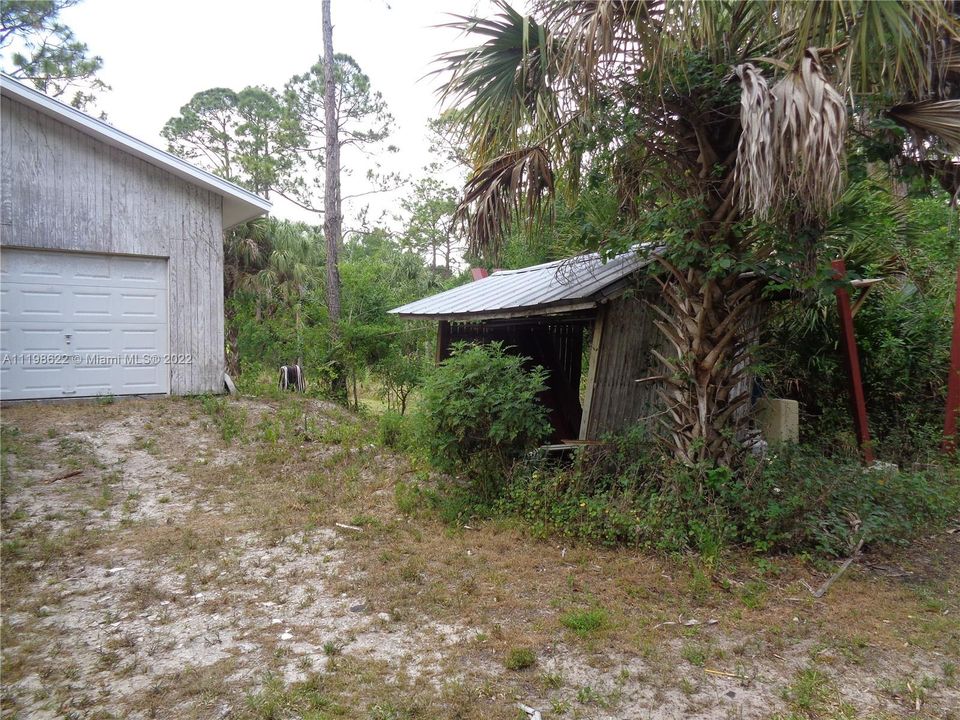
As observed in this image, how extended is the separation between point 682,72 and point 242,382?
10.2m

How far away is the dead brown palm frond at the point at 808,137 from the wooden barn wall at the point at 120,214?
370 inches

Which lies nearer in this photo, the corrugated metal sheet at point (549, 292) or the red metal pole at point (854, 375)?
the corrugated metal sheet at point (549, 292)

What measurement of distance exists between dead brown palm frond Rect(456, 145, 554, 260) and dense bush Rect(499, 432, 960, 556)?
2.39m

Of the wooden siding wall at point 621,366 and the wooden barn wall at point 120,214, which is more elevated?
the wooden barn wall at point 120,214

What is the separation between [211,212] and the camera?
11250mm

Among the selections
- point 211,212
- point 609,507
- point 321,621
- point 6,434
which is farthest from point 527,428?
point 211,212

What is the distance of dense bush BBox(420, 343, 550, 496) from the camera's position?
6523mm

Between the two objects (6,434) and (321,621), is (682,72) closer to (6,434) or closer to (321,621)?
(321,621)

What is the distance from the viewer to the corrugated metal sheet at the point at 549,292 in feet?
22.1

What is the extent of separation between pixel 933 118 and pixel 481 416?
4.55m

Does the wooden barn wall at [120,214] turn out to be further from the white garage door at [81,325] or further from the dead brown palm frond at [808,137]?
the dead brown palm frond at [808,137]

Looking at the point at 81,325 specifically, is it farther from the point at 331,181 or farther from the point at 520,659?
the point at 520,659

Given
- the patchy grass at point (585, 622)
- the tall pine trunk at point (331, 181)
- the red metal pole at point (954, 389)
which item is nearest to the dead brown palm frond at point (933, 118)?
the red metal pole at point (954, 389)

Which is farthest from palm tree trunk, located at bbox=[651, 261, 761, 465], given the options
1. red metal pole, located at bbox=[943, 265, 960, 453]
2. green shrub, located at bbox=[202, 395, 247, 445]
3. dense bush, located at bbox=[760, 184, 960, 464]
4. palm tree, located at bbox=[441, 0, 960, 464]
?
green shrub, located at bbox=[202, 395, 247, 445]
